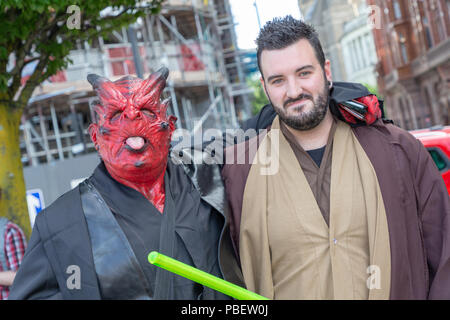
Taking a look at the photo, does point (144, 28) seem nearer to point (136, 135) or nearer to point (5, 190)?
point (5, 190)

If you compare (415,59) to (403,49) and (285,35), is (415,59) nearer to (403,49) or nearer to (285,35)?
(403,49)

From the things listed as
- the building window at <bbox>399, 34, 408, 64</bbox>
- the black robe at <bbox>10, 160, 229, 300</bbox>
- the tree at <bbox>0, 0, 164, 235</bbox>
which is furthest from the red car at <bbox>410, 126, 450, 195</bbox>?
the building window at <bbox>399, 34, 408, 64</bbox>

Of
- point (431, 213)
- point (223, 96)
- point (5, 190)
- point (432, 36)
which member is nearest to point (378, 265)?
point (431, 213)

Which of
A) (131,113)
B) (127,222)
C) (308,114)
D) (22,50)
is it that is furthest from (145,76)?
(127,222)

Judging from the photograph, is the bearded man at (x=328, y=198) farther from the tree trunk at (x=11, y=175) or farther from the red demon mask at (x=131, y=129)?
the tree trunk at (x=11, y=175)

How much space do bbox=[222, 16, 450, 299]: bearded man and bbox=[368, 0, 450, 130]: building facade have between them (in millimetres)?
21015

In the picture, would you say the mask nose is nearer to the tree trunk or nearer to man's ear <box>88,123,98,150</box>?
man's ear <box>88,123,98,150</box>

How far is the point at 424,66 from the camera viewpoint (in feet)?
81.7

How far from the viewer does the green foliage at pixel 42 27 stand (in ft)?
12.4

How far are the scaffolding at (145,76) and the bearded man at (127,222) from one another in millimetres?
10386

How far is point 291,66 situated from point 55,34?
9.93ft

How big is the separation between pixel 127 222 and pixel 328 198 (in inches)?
36.1

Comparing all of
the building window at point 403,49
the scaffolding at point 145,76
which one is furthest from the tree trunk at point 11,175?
the building window at point 403,49
